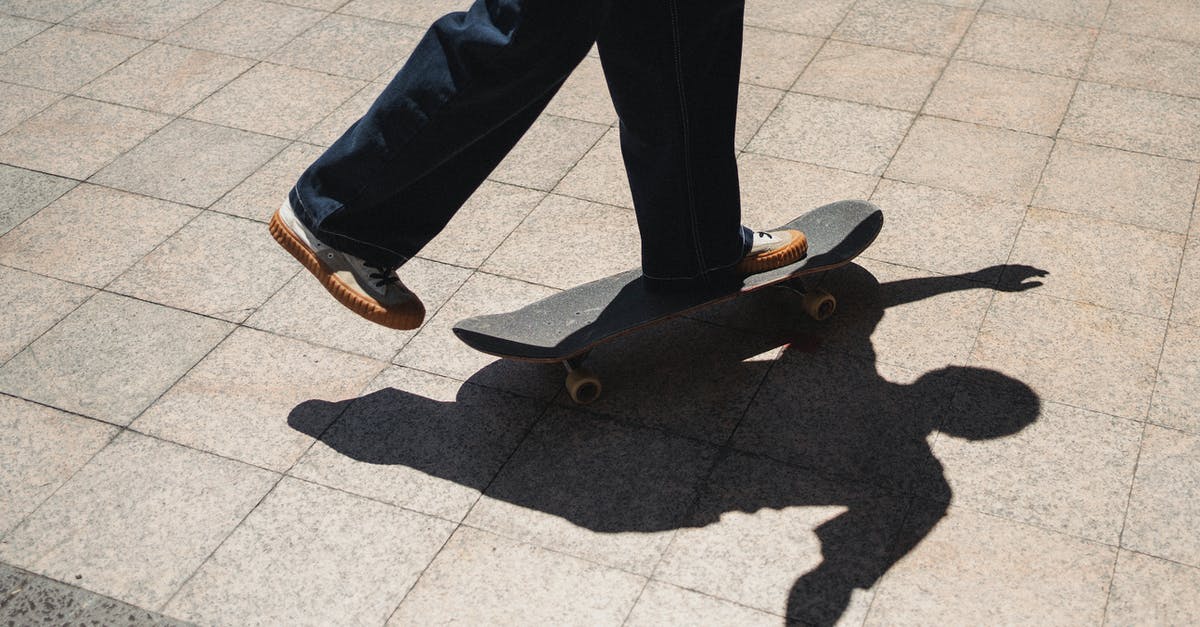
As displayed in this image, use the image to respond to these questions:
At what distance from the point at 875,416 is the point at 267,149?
2964mm

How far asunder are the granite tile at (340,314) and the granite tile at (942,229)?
1.59 metres


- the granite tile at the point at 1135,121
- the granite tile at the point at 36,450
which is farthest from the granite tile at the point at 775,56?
the granite tile at the point at 36,450

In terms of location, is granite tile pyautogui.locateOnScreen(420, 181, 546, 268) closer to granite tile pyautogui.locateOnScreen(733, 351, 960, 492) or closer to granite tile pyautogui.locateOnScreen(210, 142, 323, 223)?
granite tile pyautogui.locateOnScreen(210, 142, 323, 223)

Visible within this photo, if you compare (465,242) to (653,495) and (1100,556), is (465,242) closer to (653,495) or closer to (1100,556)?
(653,495)

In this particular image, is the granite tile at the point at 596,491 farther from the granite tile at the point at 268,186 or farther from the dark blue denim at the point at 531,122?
the granite tile at the point at 268,186

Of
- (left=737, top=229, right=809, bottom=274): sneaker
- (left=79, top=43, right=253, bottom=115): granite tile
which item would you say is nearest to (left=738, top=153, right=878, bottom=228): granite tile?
(left=737, top=229, right=809, bottom=274): sneaker

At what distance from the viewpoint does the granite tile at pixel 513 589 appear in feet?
10.3

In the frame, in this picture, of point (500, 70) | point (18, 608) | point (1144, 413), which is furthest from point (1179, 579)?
point (18, 608)

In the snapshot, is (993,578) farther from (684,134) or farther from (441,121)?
(441,121)

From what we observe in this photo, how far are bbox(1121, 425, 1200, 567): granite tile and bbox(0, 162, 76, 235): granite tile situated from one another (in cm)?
420

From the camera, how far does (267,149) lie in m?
5.28

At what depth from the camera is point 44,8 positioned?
6.66m

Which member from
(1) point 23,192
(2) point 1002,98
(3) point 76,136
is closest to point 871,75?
(2) point 1002,98

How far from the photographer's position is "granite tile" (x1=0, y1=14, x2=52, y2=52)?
6336 mm
